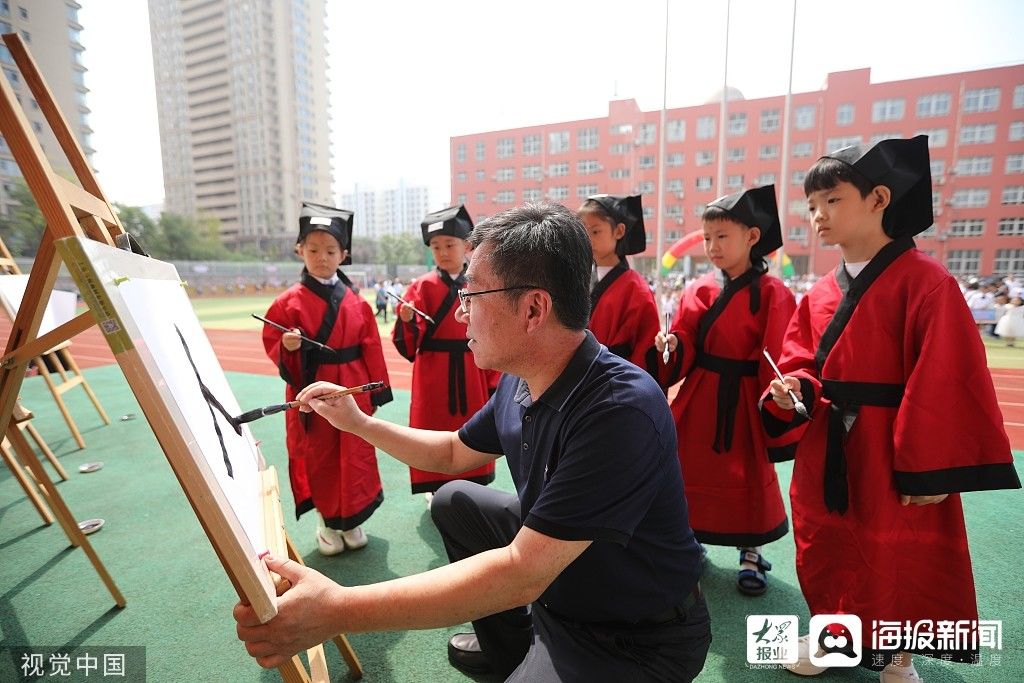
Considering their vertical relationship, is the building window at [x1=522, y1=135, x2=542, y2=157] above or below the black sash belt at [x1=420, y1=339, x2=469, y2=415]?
above

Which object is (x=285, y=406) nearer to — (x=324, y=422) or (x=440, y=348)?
(x=324, y=422)

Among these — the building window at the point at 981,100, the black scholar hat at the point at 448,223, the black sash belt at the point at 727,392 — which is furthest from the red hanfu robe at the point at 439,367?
the building window at the point at 981,100

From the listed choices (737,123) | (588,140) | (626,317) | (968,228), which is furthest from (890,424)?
(737,123)

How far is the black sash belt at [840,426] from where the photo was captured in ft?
6.67

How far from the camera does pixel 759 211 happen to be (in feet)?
9.66

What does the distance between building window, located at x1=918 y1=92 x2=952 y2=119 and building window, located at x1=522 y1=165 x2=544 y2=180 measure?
64.8 feet

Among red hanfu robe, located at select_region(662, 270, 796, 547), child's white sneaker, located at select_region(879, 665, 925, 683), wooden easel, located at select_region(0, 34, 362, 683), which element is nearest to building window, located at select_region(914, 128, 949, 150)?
red hanfu robe, located at select_region(662, 270, 796, 547)

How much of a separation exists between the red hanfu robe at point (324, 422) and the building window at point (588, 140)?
30008mm

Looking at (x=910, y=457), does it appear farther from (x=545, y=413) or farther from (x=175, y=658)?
(x=175, y=658)

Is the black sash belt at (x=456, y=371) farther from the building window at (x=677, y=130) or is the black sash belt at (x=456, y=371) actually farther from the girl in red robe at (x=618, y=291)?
the building window at (x=677, y=130)

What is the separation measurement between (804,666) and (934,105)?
109 feet

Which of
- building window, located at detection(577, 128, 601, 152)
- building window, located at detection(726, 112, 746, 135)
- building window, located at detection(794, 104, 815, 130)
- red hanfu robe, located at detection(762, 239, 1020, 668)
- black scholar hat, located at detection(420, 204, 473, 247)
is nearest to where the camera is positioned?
red hanfu robe, located at detection(762, 239, 1020, 668)

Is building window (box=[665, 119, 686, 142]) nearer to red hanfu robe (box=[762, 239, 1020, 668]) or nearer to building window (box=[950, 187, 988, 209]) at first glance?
building window (box=[950, 187, 988, 209])

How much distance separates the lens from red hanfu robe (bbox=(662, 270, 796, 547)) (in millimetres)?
2838
